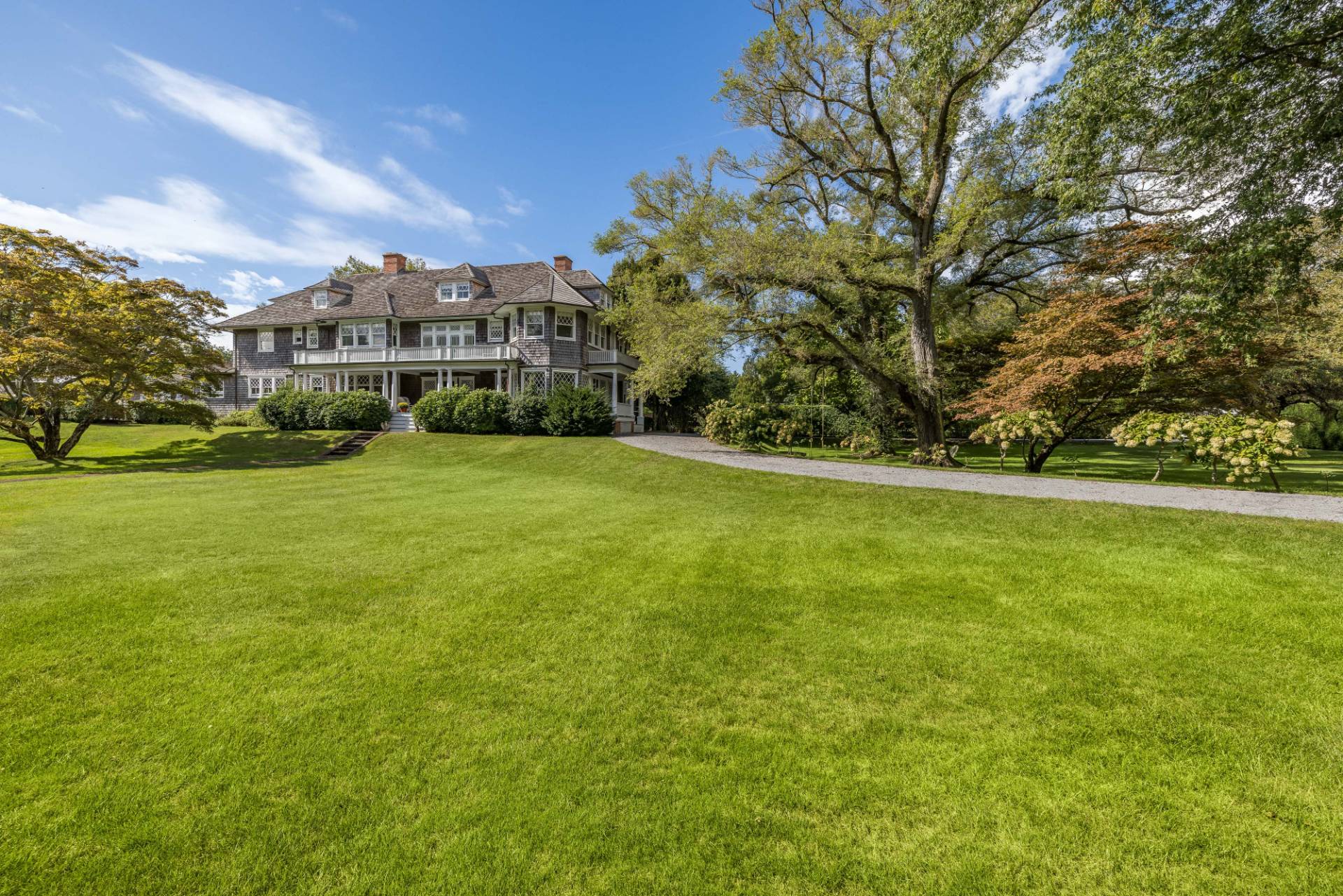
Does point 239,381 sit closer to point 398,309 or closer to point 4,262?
point 398,309

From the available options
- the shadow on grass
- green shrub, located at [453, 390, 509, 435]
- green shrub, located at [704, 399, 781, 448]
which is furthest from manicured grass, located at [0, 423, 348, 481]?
green shrub, located at [704, 399, 781, 448]

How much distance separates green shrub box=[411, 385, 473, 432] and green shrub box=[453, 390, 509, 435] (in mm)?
254

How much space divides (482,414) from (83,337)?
42.7ft

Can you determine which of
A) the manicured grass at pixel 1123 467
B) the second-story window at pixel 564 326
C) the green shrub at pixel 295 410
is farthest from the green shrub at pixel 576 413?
the green shrub at pixel 295 410

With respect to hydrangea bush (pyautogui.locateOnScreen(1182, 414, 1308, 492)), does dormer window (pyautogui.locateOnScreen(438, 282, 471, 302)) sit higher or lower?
higher

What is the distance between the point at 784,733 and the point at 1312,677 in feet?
12.2

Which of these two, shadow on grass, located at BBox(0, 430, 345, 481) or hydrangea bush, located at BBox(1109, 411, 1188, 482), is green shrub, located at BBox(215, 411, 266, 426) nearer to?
shadow on grass, located at BBox(0, 430, 345, 481)

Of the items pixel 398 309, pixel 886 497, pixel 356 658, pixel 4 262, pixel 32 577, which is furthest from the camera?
pixel 398 309

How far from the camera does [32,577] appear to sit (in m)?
5.05

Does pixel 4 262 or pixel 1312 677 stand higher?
pixel 4 262

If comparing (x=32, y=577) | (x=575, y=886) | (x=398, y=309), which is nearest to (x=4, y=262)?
(x=398, y=309)

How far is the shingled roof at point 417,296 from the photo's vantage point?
2842cm

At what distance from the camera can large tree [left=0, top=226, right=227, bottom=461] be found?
16766mm

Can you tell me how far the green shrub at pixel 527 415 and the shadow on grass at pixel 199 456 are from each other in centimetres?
738
